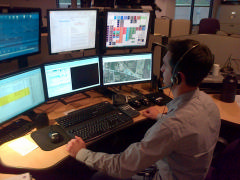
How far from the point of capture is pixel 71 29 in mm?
1690

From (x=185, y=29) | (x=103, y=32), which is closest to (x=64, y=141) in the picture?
(x=103, y=32)

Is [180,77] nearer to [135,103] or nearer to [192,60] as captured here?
[192,60]

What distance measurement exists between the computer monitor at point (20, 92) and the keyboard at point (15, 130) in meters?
0.10

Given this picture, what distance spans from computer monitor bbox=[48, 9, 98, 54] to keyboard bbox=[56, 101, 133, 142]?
1.71 ft

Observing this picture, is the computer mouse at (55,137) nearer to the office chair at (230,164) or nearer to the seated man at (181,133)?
the seated man at (181,133)

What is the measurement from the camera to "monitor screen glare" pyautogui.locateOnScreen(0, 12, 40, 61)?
132cm

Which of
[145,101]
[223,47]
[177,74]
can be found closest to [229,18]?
[223,47]

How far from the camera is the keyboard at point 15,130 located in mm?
1338

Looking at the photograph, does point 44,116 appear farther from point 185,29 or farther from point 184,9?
point 184,9

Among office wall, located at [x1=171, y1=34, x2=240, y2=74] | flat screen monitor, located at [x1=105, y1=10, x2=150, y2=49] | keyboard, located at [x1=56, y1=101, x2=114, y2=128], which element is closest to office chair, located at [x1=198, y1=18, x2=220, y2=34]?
office wall, located at [x1=171, y1=34, x2=240, y2=74]

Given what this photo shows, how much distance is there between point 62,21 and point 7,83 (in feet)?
2.05

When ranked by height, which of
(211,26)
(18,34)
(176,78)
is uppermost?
(211,26)

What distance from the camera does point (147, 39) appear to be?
211cm

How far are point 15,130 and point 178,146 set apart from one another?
3.40 ft
